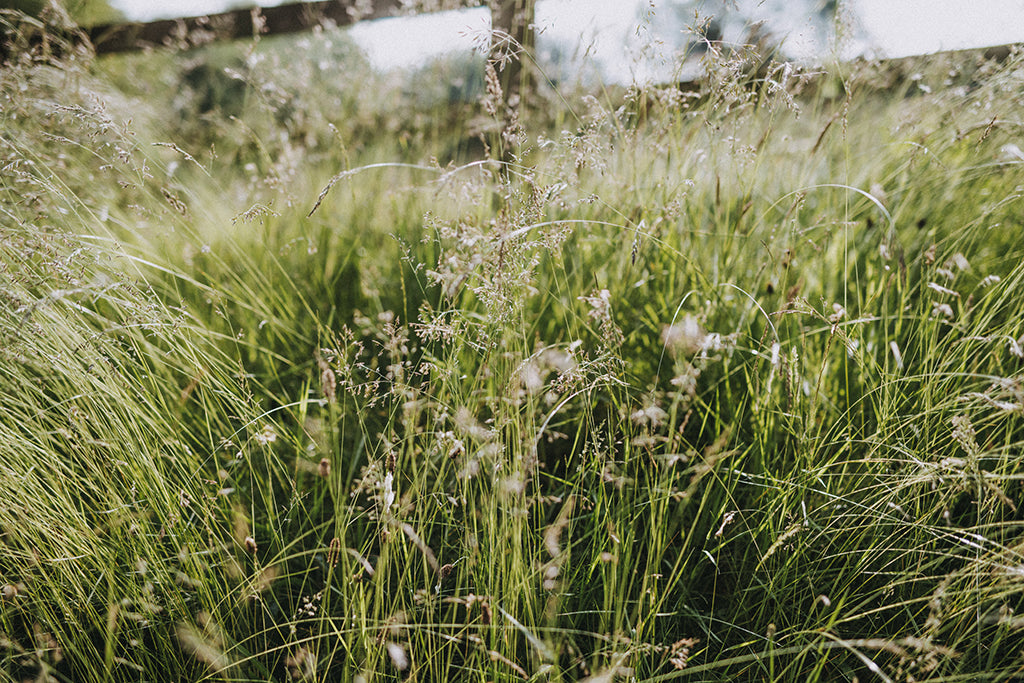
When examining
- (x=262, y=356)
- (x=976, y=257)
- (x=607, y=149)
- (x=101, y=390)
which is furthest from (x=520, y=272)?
(x=976, y=257)

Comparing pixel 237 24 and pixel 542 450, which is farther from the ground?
pixel 237 24

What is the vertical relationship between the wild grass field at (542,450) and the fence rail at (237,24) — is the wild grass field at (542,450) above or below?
below

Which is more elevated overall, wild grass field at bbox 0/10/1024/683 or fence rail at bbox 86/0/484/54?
fence rail at bbox 86/0/484/54

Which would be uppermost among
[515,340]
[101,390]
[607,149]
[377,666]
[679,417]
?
[607,149]

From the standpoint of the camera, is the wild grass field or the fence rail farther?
the fence rail

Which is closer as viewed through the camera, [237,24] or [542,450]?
[542,450]

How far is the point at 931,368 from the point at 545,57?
1.79 m

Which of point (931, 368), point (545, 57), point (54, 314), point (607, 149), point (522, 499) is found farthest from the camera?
point (545, 57)

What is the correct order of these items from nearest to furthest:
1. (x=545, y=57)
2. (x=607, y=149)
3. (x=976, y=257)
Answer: (x=607, y=149)
(x=976, y=257)
(x=545, y=57)

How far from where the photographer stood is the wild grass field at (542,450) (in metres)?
0.94

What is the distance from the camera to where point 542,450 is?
132cm

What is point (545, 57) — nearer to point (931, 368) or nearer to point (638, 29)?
point (638, 29)

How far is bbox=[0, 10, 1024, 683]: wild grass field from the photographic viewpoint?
94cm

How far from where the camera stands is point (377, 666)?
955mm
